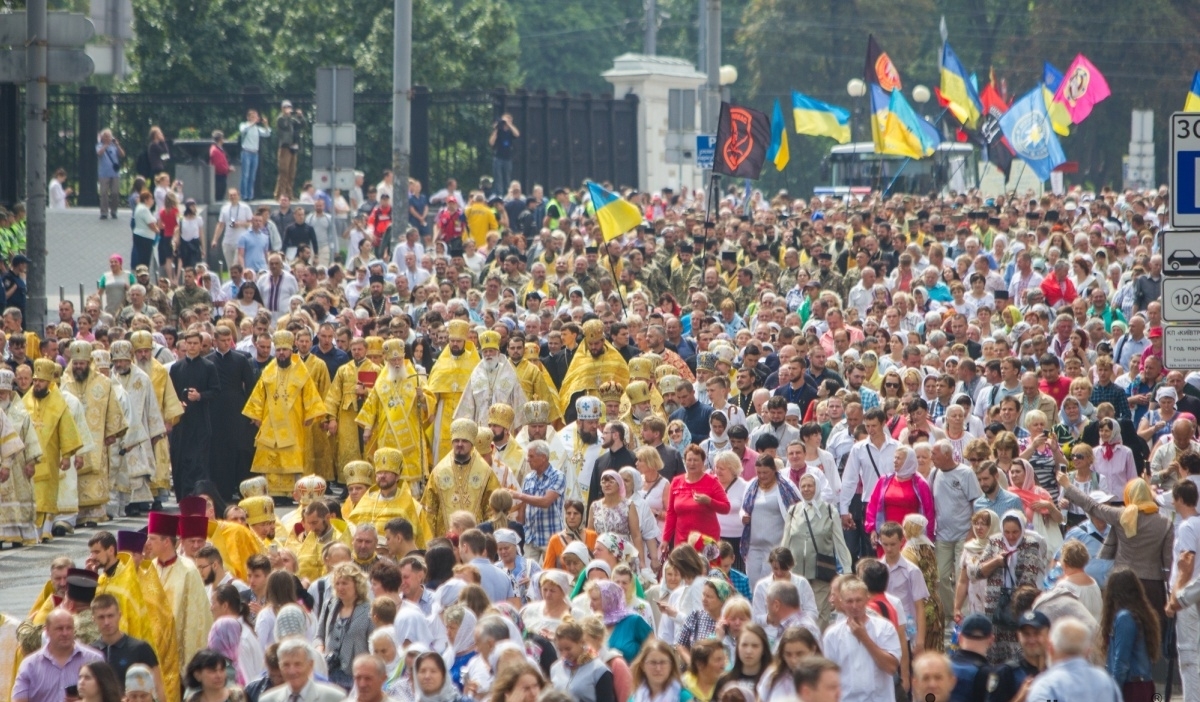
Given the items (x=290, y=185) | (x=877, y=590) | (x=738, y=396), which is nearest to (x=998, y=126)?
(x=290, y=185)

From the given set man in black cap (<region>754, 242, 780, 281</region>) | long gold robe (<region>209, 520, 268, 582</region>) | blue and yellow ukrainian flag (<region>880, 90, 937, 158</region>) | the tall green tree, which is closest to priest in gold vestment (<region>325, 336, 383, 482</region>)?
long gold robe (<region>209, 520, 268, 582</region>)

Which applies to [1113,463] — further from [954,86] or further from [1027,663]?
[954,86]

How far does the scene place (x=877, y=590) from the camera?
11.1 metres

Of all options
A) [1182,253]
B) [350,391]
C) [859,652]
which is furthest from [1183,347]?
[350,391]

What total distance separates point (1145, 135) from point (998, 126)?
13.1m

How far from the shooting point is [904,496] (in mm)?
14055

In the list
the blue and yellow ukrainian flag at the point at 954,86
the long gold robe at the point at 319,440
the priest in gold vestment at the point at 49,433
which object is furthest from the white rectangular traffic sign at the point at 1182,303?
the blue and yellow ukrainian flag at the point at 954,86

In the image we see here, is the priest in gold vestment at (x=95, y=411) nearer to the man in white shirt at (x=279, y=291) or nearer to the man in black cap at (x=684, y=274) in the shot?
the man in white shirt at (x=279, y=291)

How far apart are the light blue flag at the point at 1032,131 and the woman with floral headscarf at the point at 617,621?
23585 millimetres

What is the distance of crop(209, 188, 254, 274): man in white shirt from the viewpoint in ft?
97.8

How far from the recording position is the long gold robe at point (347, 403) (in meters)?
19.4

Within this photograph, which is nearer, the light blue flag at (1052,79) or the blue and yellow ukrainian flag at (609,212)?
the blue and yellow ukrainian flag at (609,212)

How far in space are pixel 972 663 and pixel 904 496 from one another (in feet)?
14.1

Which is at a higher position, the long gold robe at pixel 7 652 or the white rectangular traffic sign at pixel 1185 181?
the white rectangular traffic sign at pixel 1185 181
